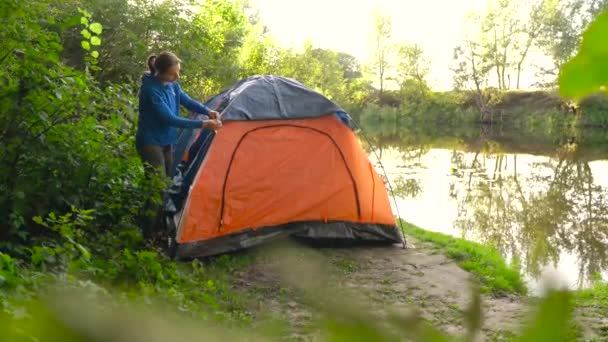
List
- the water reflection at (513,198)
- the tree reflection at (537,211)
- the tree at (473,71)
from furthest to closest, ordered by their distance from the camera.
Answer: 1. the tree at (473,71)
2. the water reflection at (513,198)
3. the tree reflection at (537,211)

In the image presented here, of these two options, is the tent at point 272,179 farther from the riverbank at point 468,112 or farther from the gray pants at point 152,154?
the riverbank at point 468,112

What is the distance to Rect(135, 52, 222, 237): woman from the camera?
4535 millimetres

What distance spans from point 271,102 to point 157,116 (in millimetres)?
1205

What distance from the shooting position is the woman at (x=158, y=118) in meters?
4.54

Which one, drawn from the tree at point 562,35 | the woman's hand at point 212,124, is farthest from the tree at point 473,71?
the tree at point 562,35

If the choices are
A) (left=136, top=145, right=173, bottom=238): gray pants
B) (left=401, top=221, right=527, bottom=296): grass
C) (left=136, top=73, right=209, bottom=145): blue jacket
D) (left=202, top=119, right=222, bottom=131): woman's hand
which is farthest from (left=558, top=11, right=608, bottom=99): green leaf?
(left=401, top=221, right=527, bottom=296): grass

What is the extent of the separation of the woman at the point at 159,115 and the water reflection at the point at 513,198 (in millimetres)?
2763

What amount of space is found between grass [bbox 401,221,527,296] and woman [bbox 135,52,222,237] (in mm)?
2635

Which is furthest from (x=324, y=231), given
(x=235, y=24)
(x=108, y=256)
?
(x=235, y=24)

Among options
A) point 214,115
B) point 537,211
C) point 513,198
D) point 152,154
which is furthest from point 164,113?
point 513,198

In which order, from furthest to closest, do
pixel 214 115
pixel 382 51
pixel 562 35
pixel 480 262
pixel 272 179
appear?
pixel 382 51, pixel 480 262, pixel 272 179, pixel 214 115, pixel 562 35

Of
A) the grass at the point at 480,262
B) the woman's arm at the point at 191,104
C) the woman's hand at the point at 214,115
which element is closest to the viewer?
the woman's hand at the point at 214,115

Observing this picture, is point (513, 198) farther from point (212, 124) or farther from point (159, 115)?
point (159, 115)

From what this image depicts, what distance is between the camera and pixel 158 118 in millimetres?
4586
